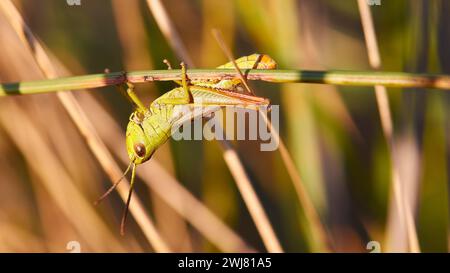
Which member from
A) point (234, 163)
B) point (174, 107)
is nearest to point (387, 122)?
point (234, 163)

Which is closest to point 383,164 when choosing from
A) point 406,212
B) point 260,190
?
point 406,212

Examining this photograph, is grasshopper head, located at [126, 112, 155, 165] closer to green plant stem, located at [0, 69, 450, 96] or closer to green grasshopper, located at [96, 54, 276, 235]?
green grasshopper, located at [96, 54, 276, 235]

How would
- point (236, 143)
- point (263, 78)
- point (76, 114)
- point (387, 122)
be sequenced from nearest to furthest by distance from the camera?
point (263, 78) < point (76, 114) < point (387, 122) < point (236, 143)

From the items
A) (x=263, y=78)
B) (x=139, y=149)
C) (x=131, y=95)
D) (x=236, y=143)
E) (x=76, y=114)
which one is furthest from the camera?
(x=236, y=143)

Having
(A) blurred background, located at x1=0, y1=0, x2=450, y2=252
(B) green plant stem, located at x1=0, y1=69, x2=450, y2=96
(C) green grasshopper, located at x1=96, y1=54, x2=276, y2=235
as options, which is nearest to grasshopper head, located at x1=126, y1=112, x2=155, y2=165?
(C) green grasshopper, located at x1=96, y1=54, x2=276, y2=235

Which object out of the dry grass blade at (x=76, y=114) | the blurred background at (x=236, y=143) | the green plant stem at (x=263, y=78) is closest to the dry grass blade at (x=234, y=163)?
the blurred background at (x=236, y=143)

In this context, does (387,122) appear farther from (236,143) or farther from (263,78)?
(263,78)
